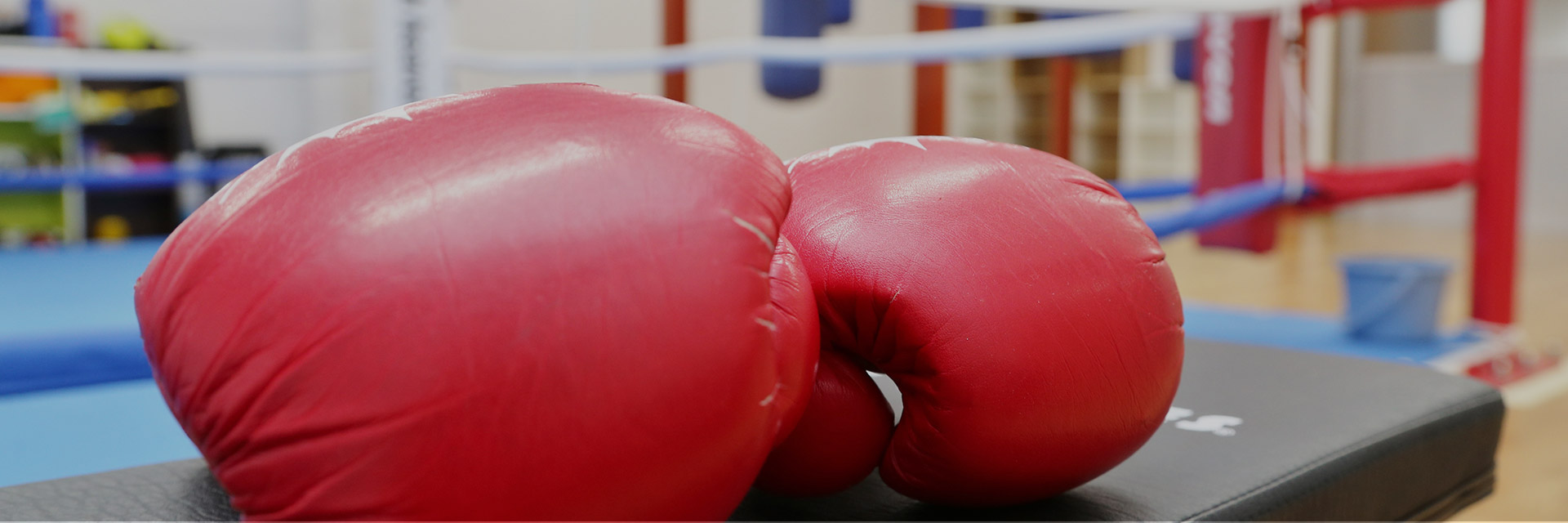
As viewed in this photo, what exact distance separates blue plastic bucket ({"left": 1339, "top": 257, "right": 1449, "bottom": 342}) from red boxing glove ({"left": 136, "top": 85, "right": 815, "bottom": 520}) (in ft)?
6.72

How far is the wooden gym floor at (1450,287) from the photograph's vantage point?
155 cm

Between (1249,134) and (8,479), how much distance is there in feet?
5.93

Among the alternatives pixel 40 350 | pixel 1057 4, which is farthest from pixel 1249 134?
pixel 40 350

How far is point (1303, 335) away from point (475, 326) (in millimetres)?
2152

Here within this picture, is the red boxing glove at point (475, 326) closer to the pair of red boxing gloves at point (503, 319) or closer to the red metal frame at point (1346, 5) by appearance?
the pair of red boxing gloves at point (503, 319)

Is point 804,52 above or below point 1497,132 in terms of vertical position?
above

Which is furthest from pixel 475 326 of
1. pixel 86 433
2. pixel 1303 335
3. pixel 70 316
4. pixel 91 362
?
pixel 1303 335

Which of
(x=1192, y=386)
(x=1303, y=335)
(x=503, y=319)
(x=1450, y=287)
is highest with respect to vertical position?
(x=503, y=319)

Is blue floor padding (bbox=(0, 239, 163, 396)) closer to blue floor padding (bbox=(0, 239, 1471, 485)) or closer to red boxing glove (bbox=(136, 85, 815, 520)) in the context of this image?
blue floor padding (bbox=(0, 239, 1471, 485))

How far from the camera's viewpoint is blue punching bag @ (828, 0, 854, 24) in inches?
87.6

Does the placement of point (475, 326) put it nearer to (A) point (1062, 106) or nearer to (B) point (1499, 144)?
(B) point (1499, 144)

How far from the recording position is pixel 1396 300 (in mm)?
2191

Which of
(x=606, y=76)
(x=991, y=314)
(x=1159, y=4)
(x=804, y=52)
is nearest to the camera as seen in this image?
(x=991, y=314)

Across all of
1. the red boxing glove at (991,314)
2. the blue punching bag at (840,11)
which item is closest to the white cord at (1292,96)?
the blue punching bag at (840,11)
